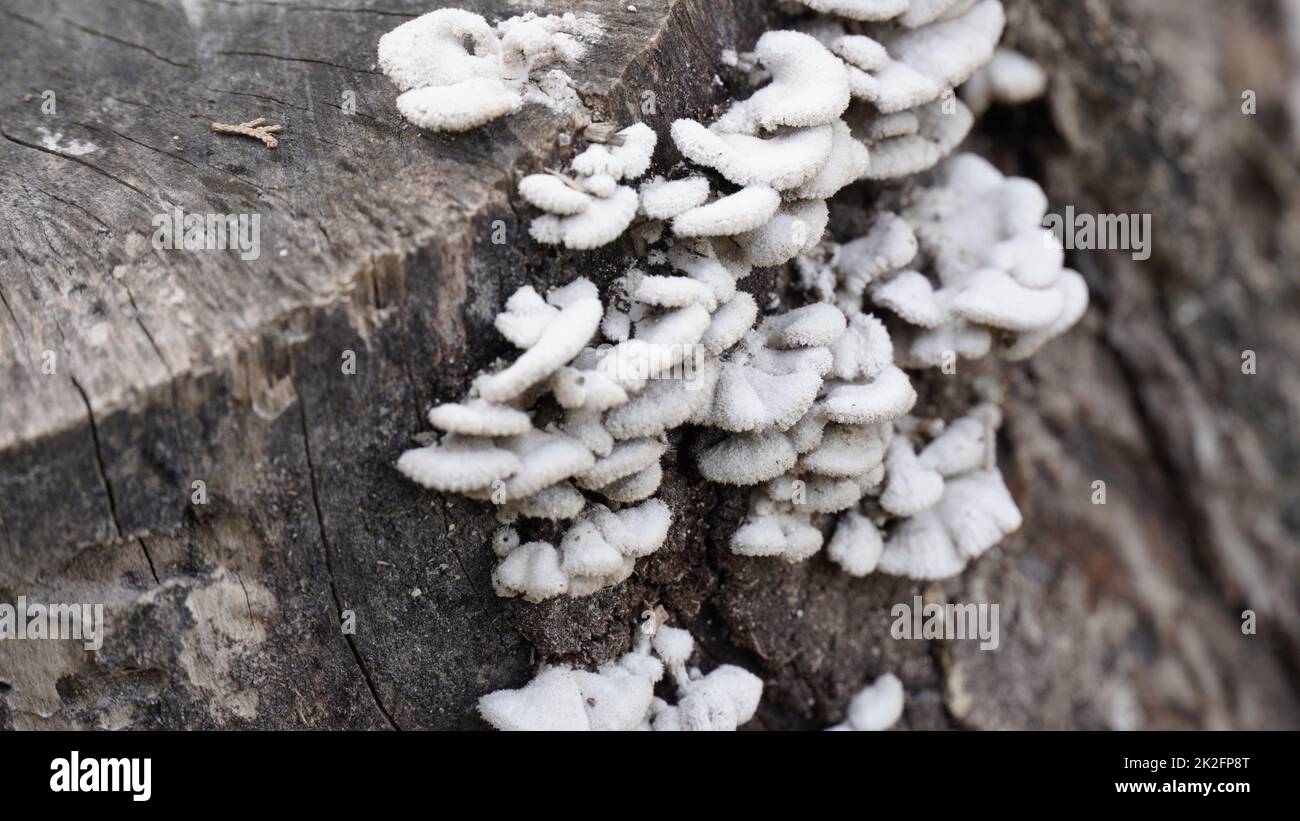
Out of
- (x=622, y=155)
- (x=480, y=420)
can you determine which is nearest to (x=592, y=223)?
(x=622, y=155)

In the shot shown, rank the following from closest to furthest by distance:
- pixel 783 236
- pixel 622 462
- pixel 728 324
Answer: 1. pixel 622 462
2. pixel 728 324
3. pixel 783 236

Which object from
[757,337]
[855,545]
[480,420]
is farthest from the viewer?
[855,545]

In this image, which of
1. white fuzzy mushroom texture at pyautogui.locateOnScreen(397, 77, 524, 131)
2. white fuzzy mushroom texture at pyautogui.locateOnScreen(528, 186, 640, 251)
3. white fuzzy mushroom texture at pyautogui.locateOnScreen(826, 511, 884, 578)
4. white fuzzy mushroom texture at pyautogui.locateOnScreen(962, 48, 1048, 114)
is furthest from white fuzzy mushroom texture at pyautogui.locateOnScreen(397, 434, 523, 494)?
white fuzzy mushroom texture at pyautogui.locateOnScreen(962, 48, 1048, 114)

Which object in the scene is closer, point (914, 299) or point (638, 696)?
point (638, 696)

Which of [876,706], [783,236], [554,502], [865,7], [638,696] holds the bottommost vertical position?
[876,706]

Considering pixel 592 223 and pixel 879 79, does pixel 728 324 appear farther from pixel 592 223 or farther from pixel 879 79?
pixel 879 79

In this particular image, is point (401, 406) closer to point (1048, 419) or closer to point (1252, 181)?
point (1048, 419)

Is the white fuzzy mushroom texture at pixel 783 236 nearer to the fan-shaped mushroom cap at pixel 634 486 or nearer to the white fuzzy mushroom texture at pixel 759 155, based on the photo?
the white fuzzy mushroom texture at pixel 759 155
